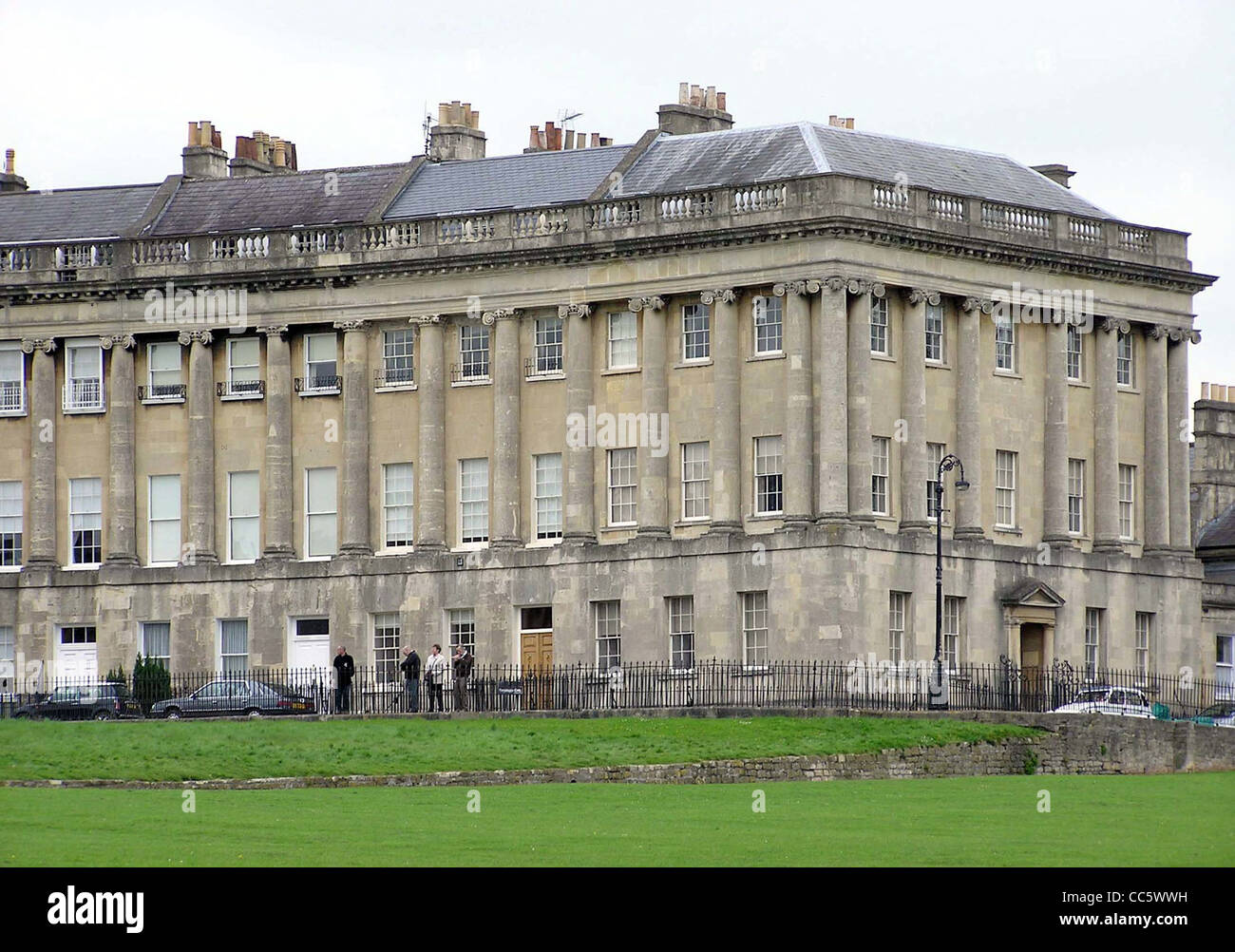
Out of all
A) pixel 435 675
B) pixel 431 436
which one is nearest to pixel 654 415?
pixel 431 436

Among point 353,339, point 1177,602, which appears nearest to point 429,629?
point 353,339

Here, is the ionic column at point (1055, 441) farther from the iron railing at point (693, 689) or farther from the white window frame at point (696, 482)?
the white window frame at point (696, 482)

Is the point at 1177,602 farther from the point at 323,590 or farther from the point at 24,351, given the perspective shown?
the point at 24,351

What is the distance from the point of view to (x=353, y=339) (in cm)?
7338

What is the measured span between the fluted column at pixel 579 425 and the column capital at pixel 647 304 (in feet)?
4.37

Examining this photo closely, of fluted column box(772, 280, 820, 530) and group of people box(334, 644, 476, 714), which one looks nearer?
group of people box(334, 644, 476, 714)

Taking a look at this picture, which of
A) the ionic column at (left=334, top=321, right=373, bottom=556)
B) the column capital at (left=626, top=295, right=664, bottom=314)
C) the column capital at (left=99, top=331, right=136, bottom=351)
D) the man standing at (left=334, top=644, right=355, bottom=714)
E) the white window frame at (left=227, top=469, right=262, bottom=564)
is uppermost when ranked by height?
the column capital at (left=626, top=295, right=664, bottom=314)

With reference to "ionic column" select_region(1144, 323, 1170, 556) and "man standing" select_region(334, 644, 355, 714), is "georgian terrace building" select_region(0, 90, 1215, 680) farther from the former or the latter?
"man standing" select_region(334, 644, 355, 714)

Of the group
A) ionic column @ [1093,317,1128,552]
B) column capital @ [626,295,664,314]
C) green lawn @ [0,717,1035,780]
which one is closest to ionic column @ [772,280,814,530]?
column capital @ [626,295,664,314]

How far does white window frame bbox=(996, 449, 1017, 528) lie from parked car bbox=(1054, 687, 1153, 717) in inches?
236

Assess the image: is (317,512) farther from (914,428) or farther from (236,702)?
(914,428)

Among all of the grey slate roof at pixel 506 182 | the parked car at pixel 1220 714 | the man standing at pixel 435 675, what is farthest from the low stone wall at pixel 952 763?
the grey slate roof at pixel 506 182

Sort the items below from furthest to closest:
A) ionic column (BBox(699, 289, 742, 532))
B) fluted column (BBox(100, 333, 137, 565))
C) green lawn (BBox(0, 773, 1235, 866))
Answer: fluted column (BBox(100, 333, 137, 565)) < ionic column (BBox(699, 289, 742, 532)) < green lawn (BBox(0, 773, 1235, 866))

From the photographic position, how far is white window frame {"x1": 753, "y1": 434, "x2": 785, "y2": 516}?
221 feet
